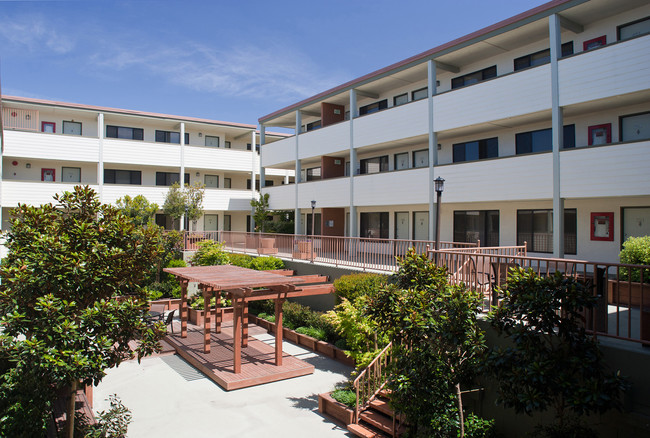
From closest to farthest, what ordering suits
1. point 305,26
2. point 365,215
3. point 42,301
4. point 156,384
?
point 42,301, point 156,384, point 305,26, point 365,215

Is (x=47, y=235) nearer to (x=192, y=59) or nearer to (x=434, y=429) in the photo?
(x=434, y=429)

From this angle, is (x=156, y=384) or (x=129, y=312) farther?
(x=156, y=384)

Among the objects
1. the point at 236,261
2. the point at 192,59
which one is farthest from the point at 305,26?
the point at 236,261

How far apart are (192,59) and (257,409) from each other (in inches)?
640

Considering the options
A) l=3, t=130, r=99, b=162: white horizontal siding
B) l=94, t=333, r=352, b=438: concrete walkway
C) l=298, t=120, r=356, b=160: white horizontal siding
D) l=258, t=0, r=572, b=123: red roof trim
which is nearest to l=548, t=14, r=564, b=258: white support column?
l=258, t=0, r=572, b=123: red roof trim

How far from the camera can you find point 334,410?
9875 millimetres

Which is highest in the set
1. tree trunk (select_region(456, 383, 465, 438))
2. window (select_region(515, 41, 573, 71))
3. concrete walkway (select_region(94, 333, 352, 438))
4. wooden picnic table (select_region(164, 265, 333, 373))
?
window (select_region(515, 41, 573, 71))

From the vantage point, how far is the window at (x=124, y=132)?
32.8 m

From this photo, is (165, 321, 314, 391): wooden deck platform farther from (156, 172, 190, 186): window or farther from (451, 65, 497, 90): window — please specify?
(156, 172, 190, 186): window

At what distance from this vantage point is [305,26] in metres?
17.8

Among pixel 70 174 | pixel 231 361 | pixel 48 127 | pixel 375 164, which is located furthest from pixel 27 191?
Result: pixel 231 361

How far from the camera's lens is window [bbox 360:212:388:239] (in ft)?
85.2

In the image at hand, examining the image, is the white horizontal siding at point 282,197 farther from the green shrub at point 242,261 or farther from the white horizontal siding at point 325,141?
the green shrub at point 242,261

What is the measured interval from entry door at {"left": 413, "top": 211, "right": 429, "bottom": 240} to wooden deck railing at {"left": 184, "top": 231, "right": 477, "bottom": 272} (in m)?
3.07
